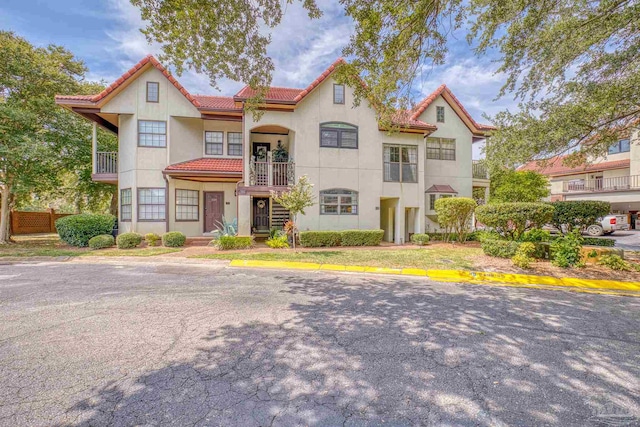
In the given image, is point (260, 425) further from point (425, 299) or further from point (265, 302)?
point (425, 299)

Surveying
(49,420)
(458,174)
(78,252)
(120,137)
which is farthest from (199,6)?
(458,174)

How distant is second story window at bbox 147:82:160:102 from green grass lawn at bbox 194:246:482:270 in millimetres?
9806

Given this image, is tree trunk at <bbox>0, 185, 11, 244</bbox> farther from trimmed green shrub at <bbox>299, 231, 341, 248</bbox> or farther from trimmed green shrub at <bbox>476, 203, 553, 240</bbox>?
trimmed green shrub at <bbox>476, 203, 553, 240</bbox>

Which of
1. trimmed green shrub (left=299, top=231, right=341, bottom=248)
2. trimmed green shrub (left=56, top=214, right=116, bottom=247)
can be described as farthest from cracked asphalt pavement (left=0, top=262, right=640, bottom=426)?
trimmed green shrub (left=56, top=214, right=116, bottom=247)

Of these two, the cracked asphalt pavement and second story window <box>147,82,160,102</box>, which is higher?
second story window <box>147,82,160,102</box>

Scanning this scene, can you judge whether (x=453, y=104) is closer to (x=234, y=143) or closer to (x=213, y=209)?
(x=234, y=143)

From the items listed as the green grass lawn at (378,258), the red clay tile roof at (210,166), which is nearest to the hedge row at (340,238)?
the green grass lawn at (378,258)

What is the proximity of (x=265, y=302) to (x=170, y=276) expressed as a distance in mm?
3805

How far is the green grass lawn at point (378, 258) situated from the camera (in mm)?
9453

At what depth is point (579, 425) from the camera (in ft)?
7.88

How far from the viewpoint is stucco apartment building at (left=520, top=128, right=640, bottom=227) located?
25.2m

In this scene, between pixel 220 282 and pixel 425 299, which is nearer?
pixel 425 299

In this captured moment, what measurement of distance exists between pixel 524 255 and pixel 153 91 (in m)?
18.2

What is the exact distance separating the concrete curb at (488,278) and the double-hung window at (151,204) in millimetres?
7950
